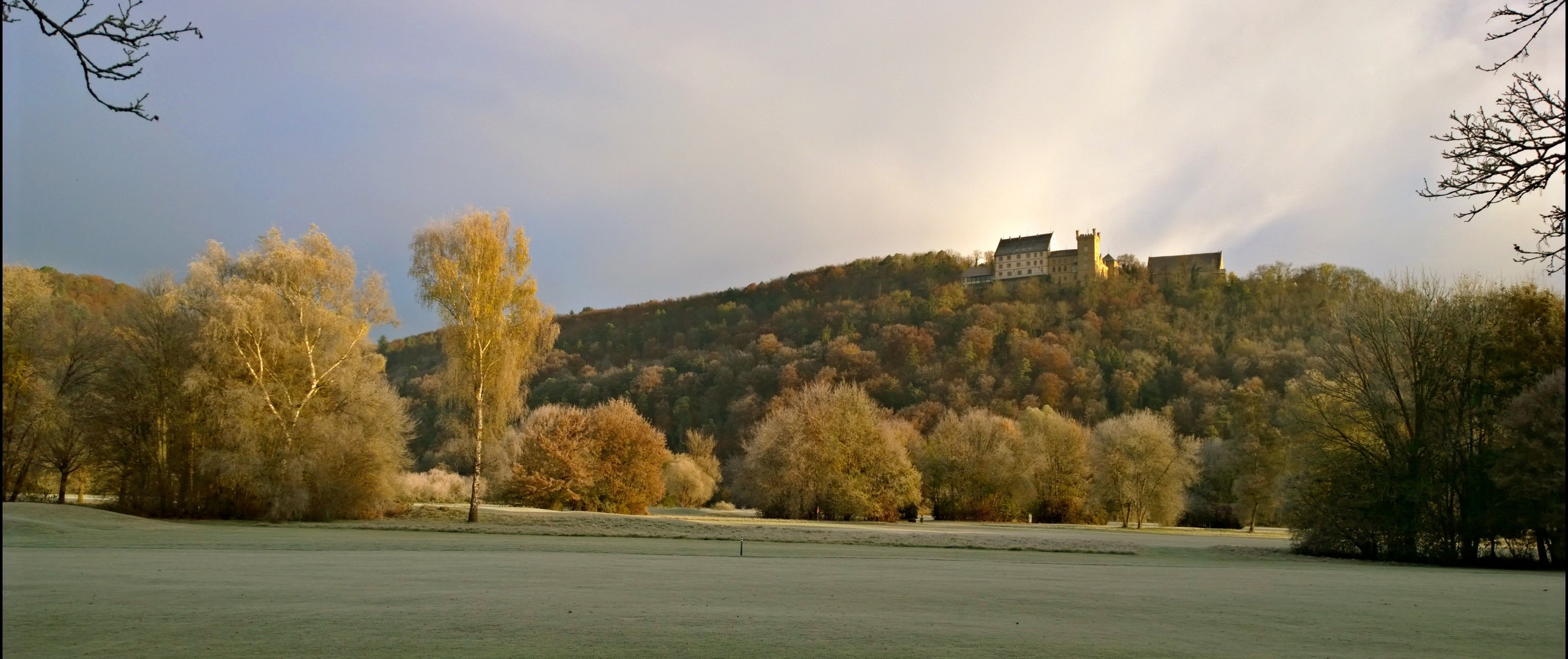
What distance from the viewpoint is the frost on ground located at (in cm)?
3409

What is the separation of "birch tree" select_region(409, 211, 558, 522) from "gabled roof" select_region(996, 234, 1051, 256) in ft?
511

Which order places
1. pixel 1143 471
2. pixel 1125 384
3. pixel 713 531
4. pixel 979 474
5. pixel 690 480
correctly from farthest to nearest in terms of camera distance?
pixel 1125 384, pixel 690 480, pixel 979 474, pixel 1143 471, pixel 713 531

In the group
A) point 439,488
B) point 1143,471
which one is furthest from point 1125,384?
point 439,488

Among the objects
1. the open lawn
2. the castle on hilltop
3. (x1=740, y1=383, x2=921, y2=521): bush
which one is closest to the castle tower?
the castle on hilltop

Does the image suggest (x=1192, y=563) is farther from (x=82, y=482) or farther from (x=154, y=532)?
(x=82, y=482)

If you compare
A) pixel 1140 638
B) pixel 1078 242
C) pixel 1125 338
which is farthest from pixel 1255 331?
pixel 1140 638

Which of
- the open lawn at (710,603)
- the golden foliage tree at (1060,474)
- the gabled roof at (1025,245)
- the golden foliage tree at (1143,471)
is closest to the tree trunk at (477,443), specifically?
the open lawn at (710,603)

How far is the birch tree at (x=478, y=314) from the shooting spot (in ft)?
135

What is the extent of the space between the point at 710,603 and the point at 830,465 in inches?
1801

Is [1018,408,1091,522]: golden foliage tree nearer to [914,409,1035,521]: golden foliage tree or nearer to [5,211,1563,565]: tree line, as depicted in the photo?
[5,211,1563,565]: tree line

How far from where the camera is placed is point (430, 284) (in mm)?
41250

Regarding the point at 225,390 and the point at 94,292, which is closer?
the point at 225,390

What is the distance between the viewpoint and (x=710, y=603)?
41.6ft

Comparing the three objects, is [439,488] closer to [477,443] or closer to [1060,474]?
[477,443]
